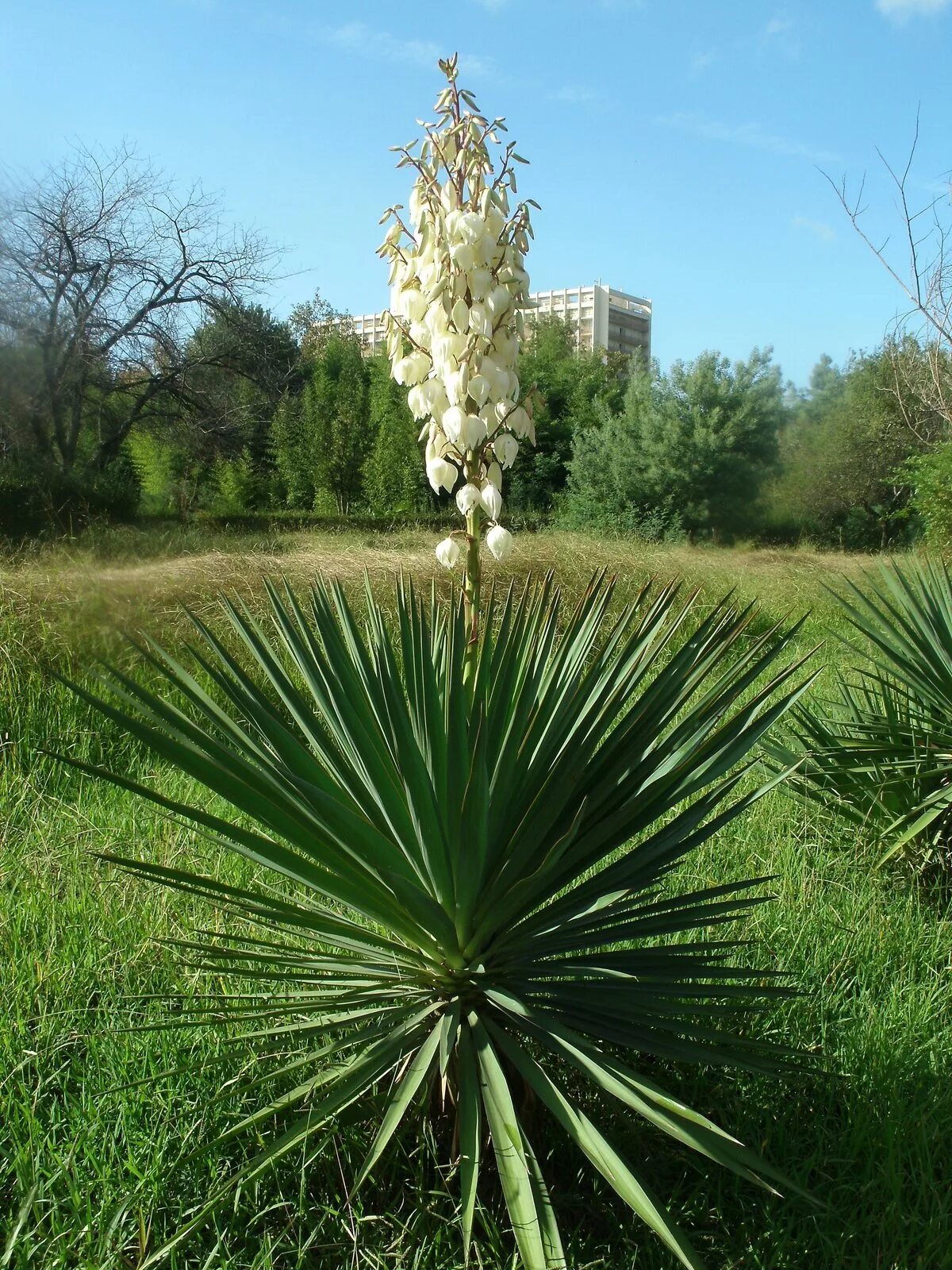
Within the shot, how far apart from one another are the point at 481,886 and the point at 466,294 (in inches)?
41.6

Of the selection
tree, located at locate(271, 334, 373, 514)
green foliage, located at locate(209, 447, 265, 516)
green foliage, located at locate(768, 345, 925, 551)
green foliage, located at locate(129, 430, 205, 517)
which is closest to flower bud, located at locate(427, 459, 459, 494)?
green foliage, located at locate(129, 430, 205, 517)

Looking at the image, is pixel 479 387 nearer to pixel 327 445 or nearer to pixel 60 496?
pixel 60 496

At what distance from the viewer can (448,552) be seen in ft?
6.66

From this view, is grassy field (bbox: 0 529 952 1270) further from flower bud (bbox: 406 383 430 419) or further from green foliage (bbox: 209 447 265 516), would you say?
green foliage (bbox: 209 447 265 516)

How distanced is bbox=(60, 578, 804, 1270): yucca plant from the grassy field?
11 cm

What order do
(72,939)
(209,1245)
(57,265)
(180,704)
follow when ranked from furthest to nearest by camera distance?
(57,265), (180,704), (72,939), (209,1245)

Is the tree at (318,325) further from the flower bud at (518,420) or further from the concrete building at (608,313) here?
the flower bud at (518,420)

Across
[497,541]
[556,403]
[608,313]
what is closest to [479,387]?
[497,541]

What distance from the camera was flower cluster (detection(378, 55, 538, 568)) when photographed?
5.75 feet

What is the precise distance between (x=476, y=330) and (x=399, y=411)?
2100 cm

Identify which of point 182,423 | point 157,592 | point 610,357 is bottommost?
point 157,592

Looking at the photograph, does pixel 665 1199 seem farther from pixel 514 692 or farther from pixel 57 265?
A: pixel 57 265

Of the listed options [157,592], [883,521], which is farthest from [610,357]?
[157,592]

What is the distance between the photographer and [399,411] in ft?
72.8
